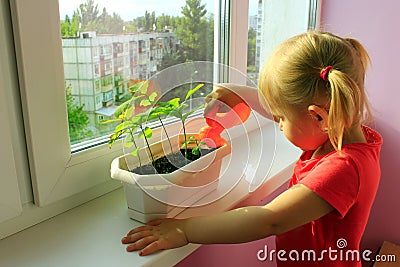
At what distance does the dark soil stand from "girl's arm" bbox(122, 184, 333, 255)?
94 mm

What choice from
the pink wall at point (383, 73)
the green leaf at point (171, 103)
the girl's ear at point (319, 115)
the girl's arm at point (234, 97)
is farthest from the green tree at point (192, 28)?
the pink wall at point (383, 73)

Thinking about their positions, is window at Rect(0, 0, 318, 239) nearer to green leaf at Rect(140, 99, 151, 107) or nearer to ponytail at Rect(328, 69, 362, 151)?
green leaf at Rect(140, 99, 151, 107)

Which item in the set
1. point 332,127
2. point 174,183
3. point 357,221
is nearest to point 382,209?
point 357,221

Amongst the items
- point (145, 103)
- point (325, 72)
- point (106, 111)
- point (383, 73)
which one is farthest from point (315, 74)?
point (383, 73)

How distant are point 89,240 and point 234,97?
40cm

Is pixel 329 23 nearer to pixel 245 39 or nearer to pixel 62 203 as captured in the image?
pixel 245 39

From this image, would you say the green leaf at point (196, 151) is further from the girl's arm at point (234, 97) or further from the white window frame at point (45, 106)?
the white window frame at point (45, 106)

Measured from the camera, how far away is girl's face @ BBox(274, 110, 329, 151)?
72cm

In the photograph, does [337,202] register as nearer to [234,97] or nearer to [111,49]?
[234,97]

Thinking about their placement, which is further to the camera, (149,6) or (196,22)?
(196,22)

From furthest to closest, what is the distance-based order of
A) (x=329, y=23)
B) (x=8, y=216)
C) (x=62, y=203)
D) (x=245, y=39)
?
(x=329, y=23) → (x=245, y=39) → (x=62, y=203) → (x=8, y=216)

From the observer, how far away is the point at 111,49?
786 millimetres

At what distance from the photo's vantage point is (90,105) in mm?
772

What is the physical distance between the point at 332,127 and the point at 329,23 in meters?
0.93
